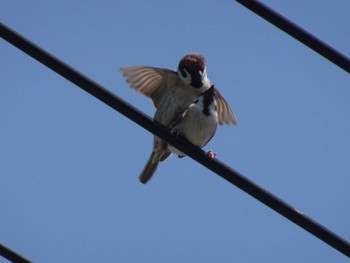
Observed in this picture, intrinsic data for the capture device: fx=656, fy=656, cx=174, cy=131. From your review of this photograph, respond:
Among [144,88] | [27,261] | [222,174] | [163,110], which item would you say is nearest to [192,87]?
[163,110]

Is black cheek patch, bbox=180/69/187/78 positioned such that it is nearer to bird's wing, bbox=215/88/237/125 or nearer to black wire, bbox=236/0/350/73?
bird's wing, bbox=215/88/237/125

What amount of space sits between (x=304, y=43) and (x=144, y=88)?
3.53m

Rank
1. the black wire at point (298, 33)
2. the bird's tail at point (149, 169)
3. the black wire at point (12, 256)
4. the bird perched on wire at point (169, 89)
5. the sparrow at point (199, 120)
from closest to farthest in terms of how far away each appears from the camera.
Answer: the black wire at point (12, 256) → the black wire at point (298, 33) → the sparrow at point (199, 120) → the bird perched on wire at point (169, 89) → the bird's tail at point (149, 169)

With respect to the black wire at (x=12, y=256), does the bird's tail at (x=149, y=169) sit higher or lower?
higher

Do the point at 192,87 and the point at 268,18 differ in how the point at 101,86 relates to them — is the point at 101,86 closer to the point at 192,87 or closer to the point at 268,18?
the point at 268,18

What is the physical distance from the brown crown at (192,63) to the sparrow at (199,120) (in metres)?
0.54

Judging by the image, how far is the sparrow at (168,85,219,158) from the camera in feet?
15.5

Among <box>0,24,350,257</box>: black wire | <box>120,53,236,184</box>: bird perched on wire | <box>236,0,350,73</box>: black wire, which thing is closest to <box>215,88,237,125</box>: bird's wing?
<box>120,53,236,184</box>: bird perched on wire

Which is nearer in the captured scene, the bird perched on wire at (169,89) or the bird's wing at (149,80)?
the bird perched on wire at (169,89)

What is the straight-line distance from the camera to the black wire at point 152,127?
2320mm

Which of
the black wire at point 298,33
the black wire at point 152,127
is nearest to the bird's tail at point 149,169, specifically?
the black wire at point 152,127

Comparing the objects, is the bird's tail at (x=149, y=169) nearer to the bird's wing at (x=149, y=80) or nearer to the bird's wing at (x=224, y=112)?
the bird's wing at (x=149, y=80)

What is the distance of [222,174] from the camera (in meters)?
2.60

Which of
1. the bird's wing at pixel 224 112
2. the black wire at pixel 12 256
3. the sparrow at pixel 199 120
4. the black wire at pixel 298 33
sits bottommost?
the black wire at pixel 12 256
